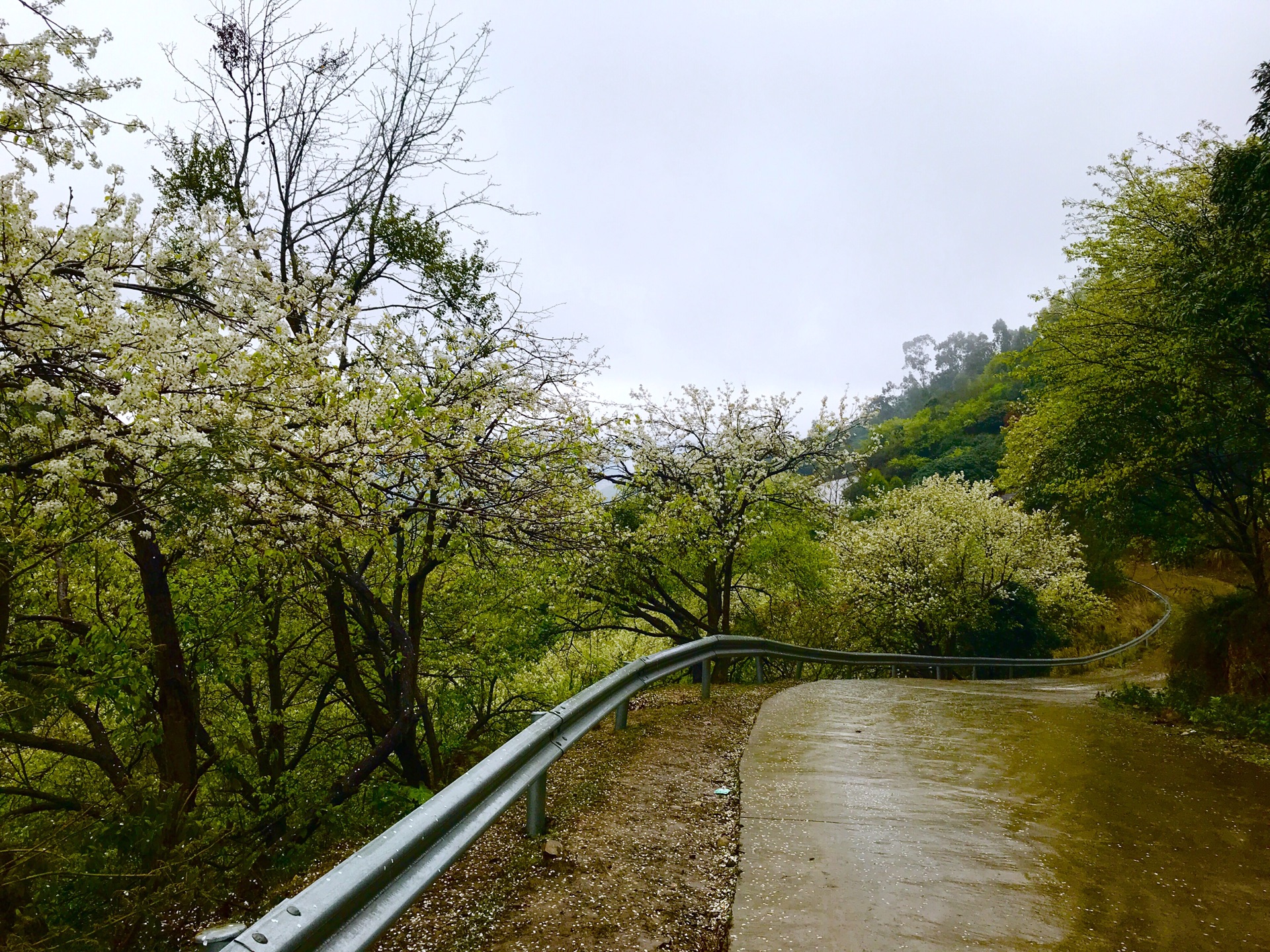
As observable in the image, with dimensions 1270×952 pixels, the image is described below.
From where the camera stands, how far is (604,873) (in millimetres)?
3402

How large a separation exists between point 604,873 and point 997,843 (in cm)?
214

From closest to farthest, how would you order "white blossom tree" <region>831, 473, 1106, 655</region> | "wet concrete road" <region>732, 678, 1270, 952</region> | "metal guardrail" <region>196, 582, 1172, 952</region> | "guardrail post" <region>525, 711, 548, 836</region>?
1. "metal guardrail" <region>196, 582, 1172, 952</region>
2. "wet concrete road" <region>732, 678, 1270, 952</region>
3. "guardrail post" <region>525, 711, 548, 836</region>
4. "white blossom tree" <region>831, 473, 1106, 655</region>

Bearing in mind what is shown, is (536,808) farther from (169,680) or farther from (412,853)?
(169,680)

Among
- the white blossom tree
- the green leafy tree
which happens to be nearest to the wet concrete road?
the green leafy tree

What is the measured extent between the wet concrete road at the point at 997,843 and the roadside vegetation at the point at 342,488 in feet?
9.68

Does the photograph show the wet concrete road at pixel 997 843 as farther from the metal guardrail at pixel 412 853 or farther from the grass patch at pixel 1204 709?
the grass patch at pixel 1204 709

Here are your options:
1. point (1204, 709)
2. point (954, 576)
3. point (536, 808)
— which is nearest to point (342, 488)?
point (536, 808)

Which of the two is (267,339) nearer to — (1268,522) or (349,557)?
(349,557)

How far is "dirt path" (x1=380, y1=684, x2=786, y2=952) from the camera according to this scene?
286 cm

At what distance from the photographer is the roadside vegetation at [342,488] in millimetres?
4688

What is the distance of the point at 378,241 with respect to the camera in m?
9.98

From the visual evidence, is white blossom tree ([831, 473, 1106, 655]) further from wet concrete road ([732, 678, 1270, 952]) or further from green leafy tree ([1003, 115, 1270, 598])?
wet concrete road ([732, 678, 1270, 952])

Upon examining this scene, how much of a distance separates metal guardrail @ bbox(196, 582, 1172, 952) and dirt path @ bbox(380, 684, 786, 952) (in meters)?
0.35

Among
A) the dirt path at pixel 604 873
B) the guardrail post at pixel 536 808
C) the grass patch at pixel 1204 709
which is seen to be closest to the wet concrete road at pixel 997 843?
the dirt path at pixel 604 873
